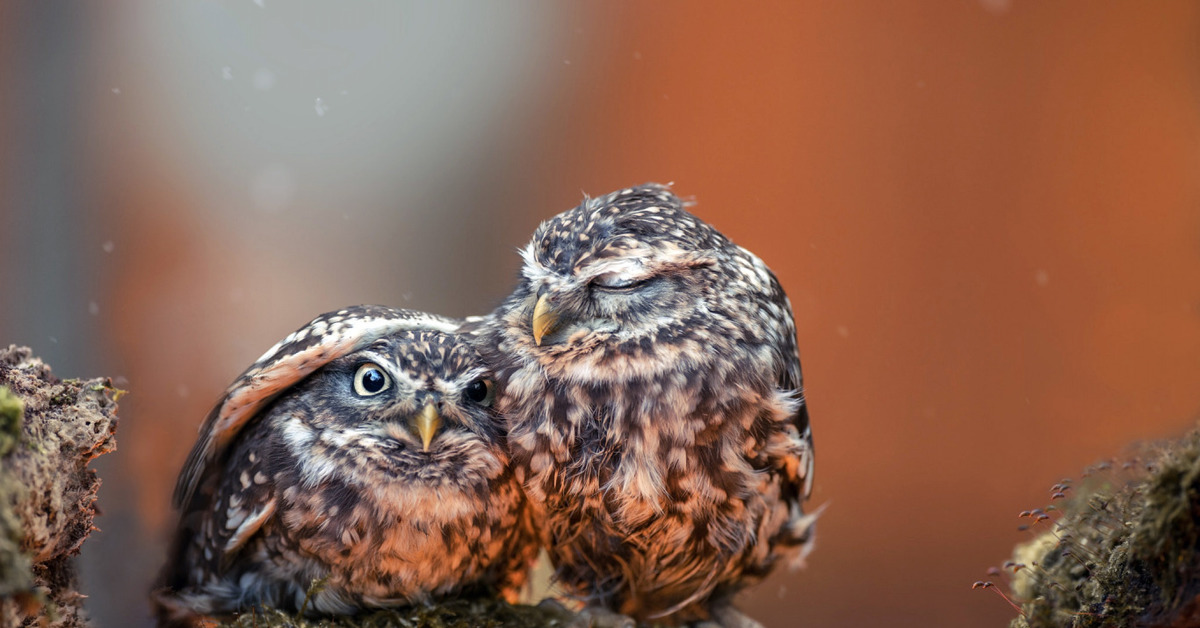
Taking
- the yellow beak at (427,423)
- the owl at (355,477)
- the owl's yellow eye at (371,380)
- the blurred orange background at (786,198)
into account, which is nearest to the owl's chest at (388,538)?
the owl at (355,477)

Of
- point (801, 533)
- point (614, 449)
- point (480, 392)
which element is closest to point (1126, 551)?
point (801, 533)

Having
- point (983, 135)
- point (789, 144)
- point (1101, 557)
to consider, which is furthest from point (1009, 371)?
point (1101, 557)

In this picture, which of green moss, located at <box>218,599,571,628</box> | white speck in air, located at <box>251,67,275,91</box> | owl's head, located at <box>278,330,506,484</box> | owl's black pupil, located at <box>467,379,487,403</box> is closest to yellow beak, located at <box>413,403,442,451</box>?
owl's head, located at <box>278,330,506,484</box>

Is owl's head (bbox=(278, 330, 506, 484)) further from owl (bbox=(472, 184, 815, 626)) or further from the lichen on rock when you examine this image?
the lichen on rock

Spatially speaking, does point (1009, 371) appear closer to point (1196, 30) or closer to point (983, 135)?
point (983, 135)

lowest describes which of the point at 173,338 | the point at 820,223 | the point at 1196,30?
the point at 173,338

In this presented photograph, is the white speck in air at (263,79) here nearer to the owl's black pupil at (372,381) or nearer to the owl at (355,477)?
the owl at (355,477)
